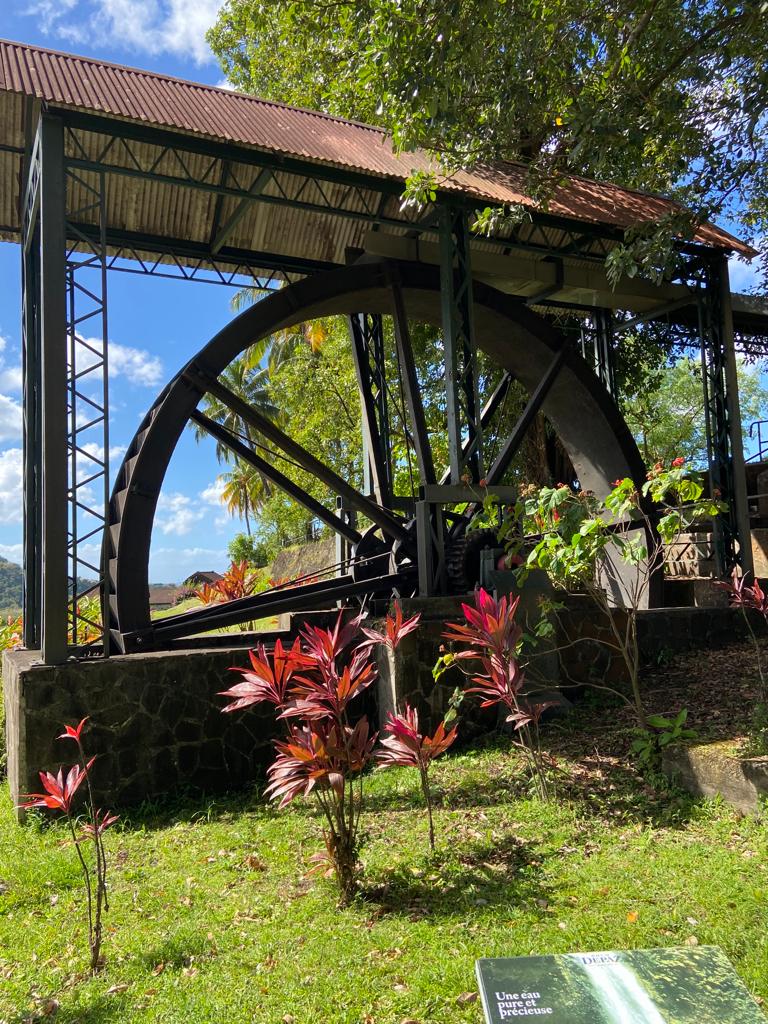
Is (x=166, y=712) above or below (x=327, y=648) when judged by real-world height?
below

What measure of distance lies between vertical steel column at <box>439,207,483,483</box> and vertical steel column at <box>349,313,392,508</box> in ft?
4.18

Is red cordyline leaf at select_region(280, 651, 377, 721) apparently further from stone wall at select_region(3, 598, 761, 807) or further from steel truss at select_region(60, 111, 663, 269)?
steel truss at select_region(60, 111, 663, 269)

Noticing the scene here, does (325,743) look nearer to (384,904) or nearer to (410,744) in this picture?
(410,744)

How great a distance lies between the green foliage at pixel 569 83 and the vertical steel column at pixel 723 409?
241cm

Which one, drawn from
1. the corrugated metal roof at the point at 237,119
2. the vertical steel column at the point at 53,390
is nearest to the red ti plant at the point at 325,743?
the vertical steel column at the point at 53,390

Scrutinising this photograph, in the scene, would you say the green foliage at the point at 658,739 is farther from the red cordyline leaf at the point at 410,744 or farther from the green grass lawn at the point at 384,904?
the red cordyline leaf at the point at 410,744

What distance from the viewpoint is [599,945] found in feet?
10.4

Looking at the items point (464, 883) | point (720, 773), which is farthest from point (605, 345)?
point (464, 883)

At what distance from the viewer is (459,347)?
27.8 ft

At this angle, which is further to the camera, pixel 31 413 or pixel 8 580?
pixel 8 580

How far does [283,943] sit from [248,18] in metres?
15.2

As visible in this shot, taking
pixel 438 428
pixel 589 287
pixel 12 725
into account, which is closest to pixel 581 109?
pixel 589 287

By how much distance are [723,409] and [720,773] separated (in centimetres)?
714

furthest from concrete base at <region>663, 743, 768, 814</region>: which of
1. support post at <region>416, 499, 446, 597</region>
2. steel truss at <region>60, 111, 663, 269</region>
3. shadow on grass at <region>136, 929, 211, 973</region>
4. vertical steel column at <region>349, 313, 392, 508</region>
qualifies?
steel truss at <region>60, 111, 663, 269</region>
